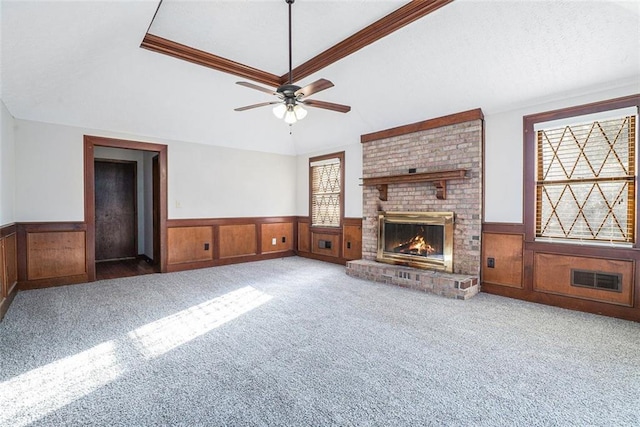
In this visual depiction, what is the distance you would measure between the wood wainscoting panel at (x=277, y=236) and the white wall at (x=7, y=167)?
3.87 m

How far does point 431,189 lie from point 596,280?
2.17 metres

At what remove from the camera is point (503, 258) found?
13.4 feet

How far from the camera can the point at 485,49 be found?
339 centimetres

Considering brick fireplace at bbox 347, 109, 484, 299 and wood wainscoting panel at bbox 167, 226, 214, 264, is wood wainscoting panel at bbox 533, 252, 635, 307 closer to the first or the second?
brick fireplace at bbox 347, 109, 484, 299

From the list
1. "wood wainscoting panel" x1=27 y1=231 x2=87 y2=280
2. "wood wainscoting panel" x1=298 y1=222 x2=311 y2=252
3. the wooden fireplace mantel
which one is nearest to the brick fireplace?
the wooden fireplace mantel

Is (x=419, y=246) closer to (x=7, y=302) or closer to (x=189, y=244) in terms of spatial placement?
(x=189, y=244)

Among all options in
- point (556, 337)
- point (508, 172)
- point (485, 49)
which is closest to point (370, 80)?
point (485, 49)

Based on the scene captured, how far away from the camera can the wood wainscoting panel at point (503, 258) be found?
13.0 feet

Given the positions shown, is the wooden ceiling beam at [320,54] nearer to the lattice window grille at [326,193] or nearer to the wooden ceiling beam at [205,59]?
the wooden ceiling beam at [205,59]

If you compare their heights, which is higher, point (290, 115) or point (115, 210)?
point (290, 115)

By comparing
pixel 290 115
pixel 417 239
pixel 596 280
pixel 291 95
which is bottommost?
pixel 596 280

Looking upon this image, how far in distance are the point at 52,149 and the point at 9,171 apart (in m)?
0.68

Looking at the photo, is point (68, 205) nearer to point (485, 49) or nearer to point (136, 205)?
point (136, 205)

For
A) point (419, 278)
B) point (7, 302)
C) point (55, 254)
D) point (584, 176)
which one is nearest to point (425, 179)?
point (419, 278)
